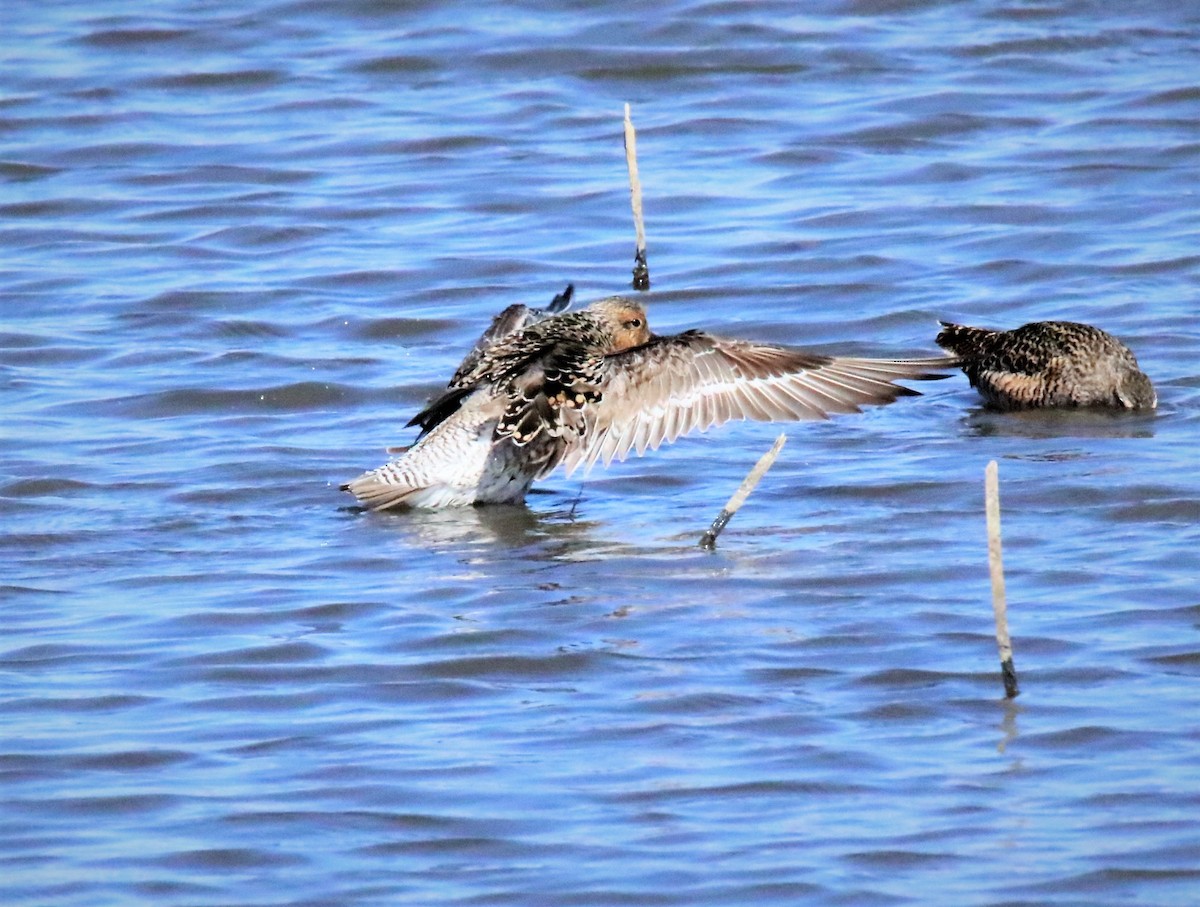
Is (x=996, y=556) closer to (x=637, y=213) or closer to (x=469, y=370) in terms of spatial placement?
(x=469, y=370)

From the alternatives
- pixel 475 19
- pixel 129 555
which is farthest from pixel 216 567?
pixel 475 19

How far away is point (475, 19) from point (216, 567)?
9.96 meters

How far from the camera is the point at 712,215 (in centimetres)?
1250

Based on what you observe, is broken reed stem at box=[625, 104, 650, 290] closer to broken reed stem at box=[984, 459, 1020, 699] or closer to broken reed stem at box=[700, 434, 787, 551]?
broken reed stem at box=[700, 434, 787, 551]

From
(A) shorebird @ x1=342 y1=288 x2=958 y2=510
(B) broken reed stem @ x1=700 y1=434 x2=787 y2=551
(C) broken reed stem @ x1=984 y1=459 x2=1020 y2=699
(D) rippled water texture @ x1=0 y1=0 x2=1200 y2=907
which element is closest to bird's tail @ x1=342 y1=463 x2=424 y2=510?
(A) shorebird @ x1=342 y1=288 x2=958 y2=510

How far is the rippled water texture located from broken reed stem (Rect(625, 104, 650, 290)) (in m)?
0.22

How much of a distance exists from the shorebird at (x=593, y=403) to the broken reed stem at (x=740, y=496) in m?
0.71

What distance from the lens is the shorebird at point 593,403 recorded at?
25.7 feet

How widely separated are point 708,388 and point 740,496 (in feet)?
4.44

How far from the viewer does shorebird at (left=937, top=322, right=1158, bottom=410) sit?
8.67 meters

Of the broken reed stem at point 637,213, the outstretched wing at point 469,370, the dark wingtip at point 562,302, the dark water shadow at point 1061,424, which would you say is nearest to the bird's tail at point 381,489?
the outstretched wing at point 469,370

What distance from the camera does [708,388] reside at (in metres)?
8.04

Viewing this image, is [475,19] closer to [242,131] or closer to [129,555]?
[242,131]

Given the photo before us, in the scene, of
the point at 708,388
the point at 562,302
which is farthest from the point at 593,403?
the point at 562,302
